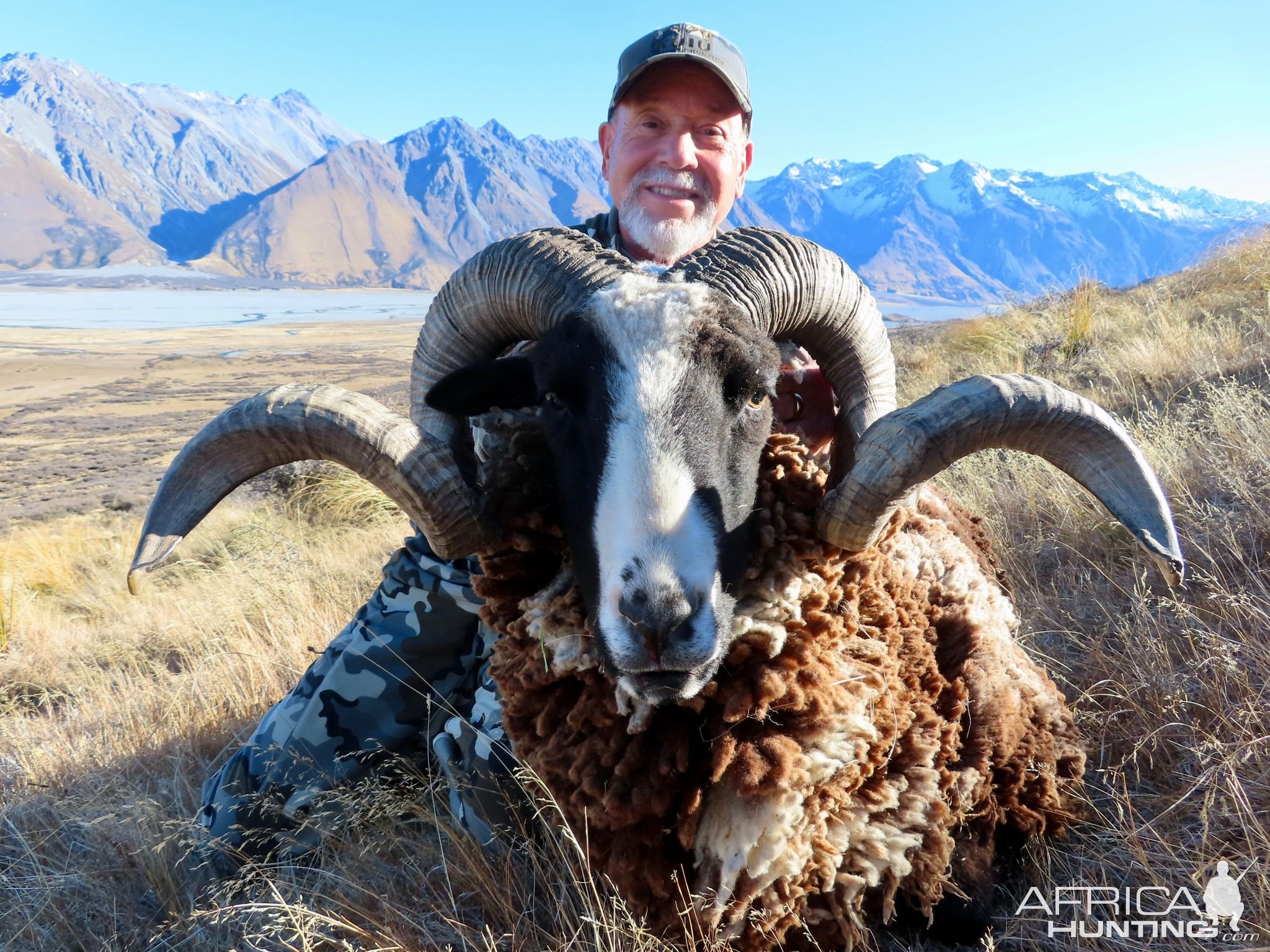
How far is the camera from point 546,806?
253 cm

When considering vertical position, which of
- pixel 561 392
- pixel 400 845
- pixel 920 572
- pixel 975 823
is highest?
pixel 561 392

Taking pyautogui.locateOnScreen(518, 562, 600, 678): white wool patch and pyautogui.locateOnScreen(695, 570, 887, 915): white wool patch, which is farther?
pyautogui.locateOnScreen(518, 562, 600, 678): white wool patch

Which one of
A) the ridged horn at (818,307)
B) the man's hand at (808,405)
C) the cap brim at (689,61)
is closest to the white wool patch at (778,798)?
the ridged horn at (818,307)

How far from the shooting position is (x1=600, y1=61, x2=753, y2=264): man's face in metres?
3.90

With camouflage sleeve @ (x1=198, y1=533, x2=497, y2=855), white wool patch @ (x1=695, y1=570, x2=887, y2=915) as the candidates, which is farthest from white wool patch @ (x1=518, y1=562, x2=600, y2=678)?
camouflage sleeve @ (x1=198, y1=533, x2=497, y2=855)

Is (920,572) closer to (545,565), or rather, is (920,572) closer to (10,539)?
(545,565)

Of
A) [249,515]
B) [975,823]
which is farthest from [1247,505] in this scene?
[249,515]

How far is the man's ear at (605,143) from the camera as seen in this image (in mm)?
4566

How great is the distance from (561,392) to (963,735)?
1.80 m

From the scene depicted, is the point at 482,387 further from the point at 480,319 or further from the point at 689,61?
the point at 689,61

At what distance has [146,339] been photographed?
79.2m

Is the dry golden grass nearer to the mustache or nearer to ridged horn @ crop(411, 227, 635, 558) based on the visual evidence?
ridged horn @ crop(411, 227, 635, 558)

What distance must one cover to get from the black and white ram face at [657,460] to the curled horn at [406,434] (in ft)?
0.80

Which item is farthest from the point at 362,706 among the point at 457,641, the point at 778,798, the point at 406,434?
the point at 778,798
